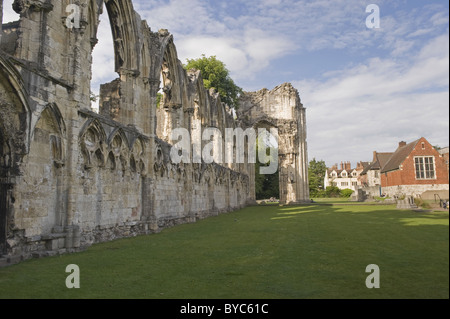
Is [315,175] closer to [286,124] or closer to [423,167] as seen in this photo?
[286,124]

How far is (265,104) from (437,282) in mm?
39355

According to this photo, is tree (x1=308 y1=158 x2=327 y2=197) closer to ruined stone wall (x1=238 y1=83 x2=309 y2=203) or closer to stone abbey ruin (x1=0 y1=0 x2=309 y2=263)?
ruined stone wall (x1=238 y1=83 x2=309 y2=203)

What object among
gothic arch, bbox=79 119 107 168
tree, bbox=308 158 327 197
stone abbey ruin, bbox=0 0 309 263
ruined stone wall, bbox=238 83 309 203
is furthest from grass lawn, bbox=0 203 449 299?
tree, bbox=308 158 327 197

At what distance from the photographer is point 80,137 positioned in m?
8.98

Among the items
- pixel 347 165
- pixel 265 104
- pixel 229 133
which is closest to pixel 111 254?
pixel 229 133

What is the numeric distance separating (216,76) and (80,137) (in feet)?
104

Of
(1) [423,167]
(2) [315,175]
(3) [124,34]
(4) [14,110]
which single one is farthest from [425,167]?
(2) [315,175]

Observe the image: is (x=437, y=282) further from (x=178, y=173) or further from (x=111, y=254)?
(x=178, y=173)

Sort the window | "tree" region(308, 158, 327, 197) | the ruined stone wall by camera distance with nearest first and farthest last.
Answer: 1. the window
2. the ruined stone wall
3. "tree" region(308, 158, 327, 197)

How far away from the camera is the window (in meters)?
2.05

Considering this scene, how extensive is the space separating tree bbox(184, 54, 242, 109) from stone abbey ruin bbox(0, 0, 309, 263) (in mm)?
21823

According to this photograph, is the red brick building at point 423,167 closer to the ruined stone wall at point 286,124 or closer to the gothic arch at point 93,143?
the gothic arch at point 93,143

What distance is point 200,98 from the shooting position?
22.5 m

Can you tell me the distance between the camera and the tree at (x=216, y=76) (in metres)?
39.3
